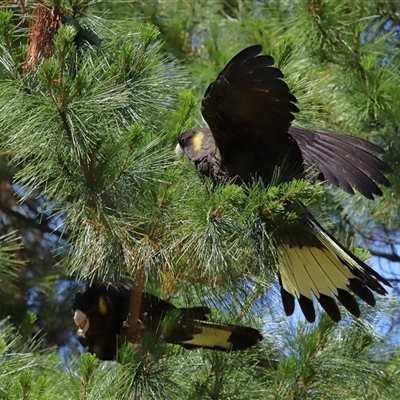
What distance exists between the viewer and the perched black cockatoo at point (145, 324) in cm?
213

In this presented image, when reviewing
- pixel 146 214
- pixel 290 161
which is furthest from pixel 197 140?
pixel 146 214

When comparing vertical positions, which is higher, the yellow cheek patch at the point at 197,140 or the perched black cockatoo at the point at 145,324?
the yellow cheek patch at the point at 197,140

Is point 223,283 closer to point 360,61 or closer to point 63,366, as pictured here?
point 63,366

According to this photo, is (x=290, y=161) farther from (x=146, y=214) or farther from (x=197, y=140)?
(x=146, y=214)

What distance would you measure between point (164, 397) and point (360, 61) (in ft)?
5.18

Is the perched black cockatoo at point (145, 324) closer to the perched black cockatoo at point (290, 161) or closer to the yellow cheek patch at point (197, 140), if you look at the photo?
the perched black cockatoo at point (290, 161)

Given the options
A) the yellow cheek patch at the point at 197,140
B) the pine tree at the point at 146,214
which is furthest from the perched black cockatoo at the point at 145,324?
the yellow cheek patch at the point at 197,140

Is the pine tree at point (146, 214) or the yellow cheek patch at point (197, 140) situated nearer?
the pine tree at point (146, 214)

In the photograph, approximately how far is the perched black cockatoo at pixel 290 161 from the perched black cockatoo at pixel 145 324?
0.17 meters

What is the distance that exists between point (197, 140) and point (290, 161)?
263 millimetres

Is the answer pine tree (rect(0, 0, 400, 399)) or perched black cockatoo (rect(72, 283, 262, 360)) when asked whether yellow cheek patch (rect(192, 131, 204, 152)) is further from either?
perched black cockatoo (rect(72, 283, 262, 360))

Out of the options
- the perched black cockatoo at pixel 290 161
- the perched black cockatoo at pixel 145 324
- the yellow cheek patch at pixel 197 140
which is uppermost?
the perched black cockatoo at pixel 290 161

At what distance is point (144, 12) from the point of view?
3.65 meters

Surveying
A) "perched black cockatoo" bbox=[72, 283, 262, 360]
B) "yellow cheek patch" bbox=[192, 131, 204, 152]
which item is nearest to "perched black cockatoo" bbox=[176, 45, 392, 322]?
"yellow cheek patch" bbox=[192, 131, 204, 152]
